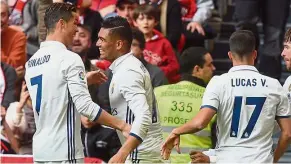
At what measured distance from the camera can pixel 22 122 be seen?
12039mm

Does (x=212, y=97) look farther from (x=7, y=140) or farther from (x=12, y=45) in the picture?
(x=12, y=45)

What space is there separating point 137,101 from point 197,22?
495cm

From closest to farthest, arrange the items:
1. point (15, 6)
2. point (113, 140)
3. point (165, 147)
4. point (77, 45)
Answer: point (165, 147), point (113, 140), point (77, 45), point (15, 6)

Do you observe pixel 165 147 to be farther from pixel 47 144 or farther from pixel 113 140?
pixel 113 140

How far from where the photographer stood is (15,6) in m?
14.0

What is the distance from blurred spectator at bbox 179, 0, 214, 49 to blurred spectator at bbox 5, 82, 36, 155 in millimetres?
2490

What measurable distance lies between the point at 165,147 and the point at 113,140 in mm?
3630

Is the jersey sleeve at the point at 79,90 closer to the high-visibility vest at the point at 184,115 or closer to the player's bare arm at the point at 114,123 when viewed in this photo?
the player's bare arm at the point at 114,123

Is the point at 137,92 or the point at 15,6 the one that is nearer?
the point at 137,92

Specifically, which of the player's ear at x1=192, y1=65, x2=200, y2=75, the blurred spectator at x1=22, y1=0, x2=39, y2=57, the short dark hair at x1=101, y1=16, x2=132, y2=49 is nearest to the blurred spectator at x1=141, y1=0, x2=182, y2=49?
the blurred spectator at x1=22, y1=0, x2=39, y2=57

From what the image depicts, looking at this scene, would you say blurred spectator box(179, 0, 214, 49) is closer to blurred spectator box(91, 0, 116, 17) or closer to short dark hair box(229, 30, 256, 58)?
blurred spectator box(91, 0, 116, 17)

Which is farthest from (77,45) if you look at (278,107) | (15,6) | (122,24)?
(278,107)

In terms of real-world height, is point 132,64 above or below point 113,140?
above

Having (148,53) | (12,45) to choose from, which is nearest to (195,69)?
(148,53)
